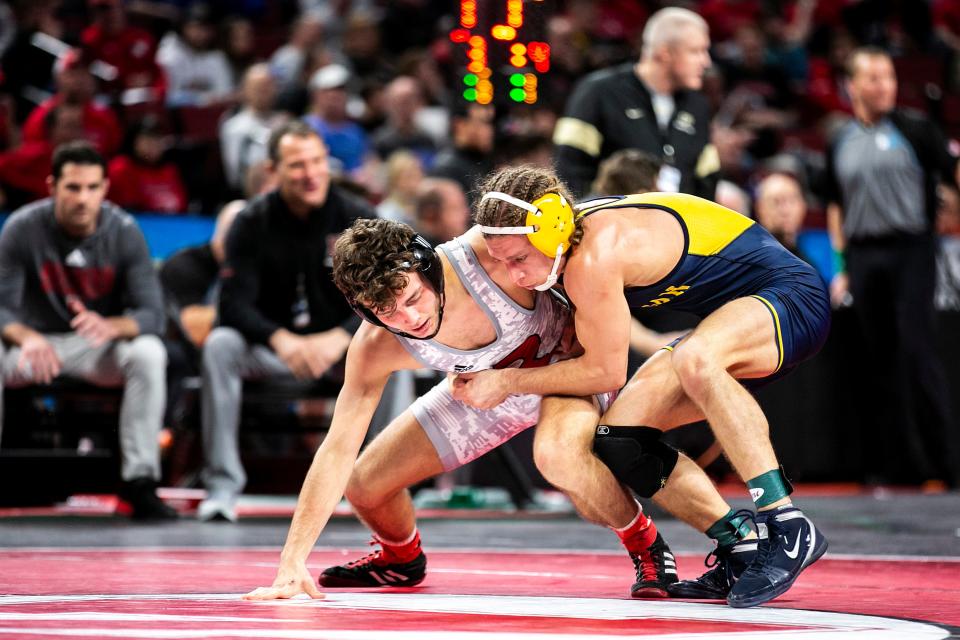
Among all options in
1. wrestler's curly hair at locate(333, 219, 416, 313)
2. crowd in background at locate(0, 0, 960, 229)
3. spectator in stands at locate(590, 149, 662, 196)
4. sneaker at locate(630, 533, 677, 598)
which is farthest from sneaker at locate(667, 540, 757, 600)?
crowd in background at locate(0, 0, 960, 229)

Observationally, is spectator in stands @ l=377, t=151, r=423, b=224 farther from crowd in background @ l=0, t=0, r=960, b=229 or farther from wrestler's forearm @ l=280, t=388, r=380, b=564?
wrestler's forearm @ l=280, t=388, r=380, b=564

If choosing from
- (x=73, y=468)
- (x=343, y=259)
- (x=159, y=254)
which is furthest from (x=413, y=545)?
(x=159, y=254)

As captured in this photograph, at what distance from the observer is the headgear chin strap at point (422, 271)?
3.52m

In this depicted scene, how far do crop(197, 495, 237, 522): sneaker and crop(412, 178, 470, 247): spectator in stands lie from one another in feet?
6.21

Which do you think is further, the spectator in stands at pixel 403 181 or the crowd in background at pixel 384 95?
the spectator in stands at pixel 403 181

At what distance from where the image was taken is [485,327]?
152 inches

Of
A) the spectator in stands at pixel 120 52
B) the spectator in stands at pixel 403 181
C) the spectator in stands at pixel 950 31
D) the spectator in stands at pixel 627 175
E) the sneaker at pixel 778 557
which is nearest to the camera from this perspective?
the sneaker at pixel 778 557

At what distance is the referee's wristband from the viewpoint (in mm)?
8576

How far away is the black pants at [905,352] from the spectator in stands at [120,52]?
555 cm

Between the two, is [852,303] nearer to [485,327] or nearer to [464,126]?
[464,126]

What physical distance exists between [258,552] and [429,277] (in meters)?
1.81

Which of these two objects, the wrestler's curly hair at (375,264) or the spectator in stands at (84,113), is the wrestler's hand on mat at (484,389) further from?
the spectator in stands at (84,113)

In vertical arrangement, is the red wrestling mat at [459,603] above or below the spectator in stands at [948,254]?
below

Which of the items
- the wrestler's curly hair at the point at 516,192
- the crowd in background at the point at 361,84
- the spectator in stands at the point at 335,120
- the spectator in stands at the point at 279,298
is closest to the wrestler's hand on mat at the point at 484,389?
the wrestler's curly hair at the point at 516,192
